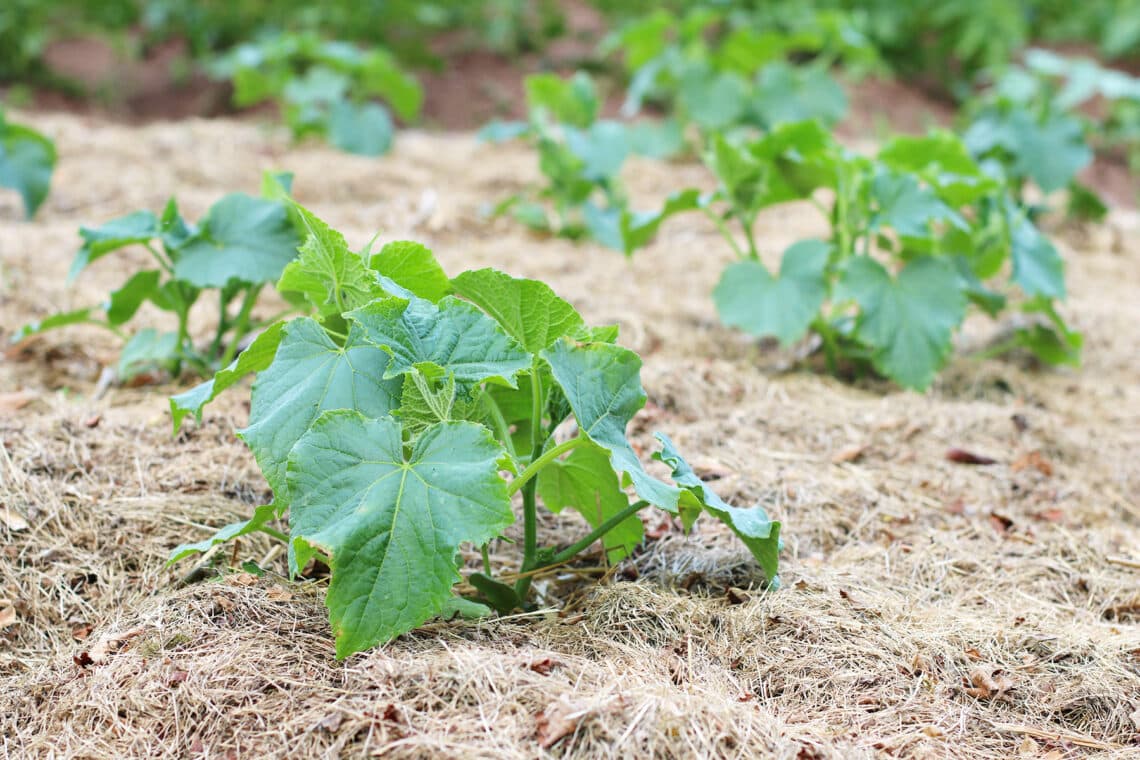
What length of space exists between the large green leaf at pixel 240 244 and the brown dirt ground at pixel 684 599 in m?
0.31

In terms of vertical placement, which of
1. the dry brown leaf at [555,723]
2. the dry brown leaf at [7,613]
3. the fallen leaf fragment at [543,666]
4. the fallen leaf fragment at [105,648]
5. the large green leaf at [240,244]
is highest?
the large green leaf at [240,244]

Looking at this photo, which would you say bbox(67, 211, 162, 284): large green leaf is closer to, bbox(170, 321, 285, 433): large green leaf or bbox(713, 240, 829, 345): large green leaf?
bbox(170, 321, 285, 433): large green leaf

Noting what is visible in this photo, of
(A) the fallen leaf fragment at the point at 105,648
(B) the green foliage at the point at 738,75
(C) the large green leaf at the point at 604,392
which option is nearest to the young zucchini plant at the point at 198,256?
(A) the fallen leaf fragment at the point at 105,648

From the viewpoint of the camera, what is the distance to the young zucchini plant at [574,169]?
3.59m

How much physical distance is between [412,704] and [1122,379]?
260cm

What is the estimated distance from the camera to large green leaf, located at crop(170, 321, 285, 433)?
1492mm

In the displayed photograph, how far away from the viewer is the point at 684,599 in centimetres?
165

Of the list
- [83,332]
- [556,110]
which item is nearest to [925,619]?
[83,332]

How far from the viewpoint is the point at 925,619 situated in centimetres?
170

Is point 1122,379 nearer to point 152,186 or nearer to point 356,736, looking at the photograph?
point 356,736

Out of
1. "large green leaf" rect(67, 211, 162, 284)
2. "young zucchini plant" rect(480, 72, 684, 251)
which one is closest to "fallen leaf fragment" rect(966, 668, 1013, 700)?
"large green leaf" rect(67, 211, 162, 284)

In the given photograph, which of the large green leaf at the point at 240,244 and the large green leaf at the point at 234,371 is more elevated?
the large green leaf at the point at 234,371

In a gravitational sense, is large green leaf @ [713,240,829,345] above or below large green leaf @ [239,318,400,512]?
below

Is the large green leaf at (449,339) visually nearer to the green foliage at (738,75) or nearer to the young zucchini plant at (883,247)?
the young zucchini plant at (883,247)
